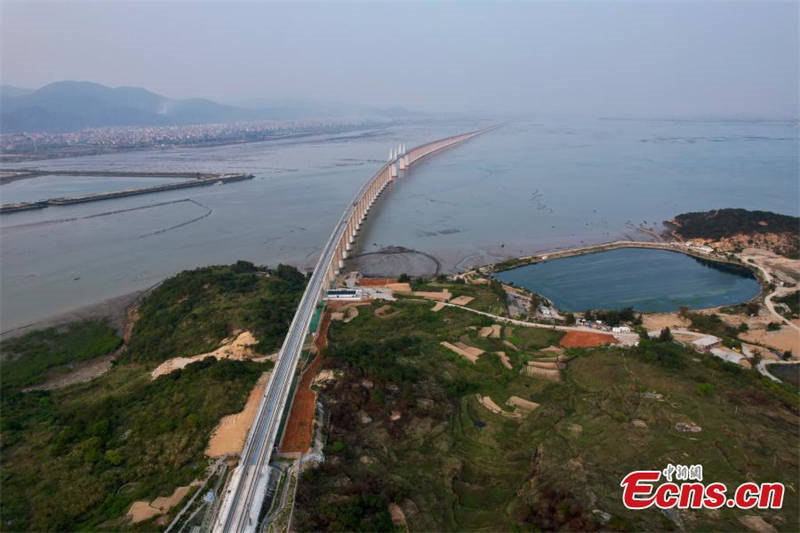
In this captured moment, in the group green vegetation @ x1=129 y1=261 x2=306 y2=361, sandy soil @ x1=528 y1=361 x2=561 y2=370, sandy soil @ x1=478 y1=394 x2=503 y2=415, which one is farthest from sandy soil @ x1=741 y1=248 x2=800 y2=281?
green vegetation @ x1=129 y1=261 x2=306 y2=361

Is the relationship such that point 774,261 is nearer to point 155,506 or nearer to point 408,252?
point 408,252

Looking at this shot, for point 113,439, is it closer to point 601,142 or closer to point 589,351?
point 589,351

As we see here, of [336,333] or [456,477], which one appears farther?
[336,333]

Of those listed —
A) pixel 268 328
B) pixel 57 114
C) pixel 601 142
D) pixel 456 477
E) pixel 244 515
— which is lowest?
pixel 456 477

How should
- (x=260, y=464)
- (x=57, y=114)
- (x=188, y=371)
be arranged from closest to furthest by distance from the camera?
(x=260, y=464), (x=188, y=371), (x=57, y=114)

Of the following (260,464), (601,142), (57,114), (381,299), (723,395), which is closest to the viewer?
(260,464)

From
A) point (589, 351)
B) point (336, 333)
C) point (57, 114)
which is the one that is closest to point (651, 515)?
point (589, 351)

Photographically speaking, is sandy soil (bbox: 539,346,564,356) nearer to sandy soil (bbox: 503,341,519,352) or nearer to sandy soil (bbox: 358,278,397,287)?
sandy soil (bbox: 503,341,519,352)
